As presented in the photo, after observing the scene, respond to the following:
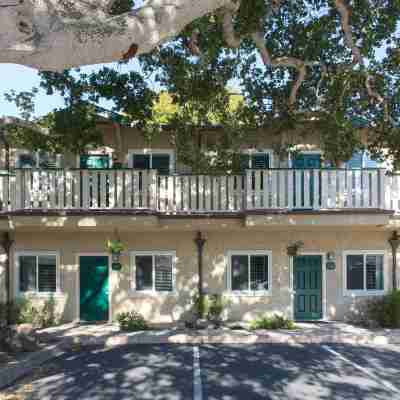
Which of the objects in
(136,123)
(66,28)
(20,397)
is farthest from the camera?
(136,123)

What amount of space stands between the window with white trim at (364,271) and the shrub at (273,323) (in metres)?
2.47

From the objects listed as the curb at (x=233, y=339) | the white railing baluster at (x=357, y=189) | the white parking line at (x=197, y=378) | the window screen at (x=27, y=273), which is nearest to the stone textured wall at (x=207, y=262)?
the window screen at (x=27, y=273)

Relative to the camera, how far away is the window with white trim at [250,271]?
45.8 feet

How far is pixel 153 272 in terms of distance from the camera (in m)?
13.9

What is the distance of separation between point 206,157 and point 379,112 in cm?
483

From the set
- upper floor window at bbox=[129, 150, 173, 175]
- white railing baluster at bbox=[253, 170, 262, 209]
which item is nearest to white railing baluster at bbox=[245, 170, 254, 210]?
white railing baluster at bbox=[253, 170, 262, 209]

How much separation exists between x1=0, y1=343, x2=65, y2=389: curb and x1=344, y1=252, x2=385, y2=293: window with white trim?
29.0 ft

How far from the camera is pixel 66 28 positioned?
499 cm

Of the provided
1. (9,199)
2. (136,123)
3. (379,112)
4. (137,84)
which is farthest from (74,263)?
(379,112)

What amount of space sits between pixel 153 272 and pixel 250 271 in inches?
121

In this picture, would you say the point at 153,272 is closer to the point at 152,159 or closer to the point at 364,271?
the point at 152,159

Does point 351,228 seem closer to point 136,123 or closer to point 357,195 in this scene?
point 357,195

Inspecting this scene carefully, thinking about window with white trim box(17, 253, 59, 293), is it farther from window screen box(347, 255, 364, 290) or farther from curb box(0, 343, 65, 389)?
window screen box(347, 255, 364, 290)

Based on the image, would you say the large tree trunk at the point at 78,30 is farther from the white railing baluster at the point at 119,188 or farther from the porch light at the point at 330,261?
the porch light at the point at 330,261
